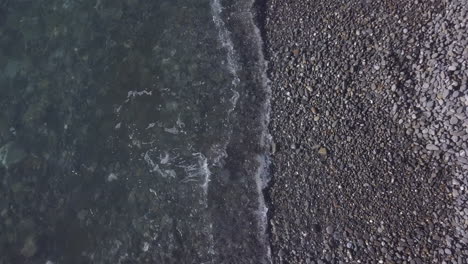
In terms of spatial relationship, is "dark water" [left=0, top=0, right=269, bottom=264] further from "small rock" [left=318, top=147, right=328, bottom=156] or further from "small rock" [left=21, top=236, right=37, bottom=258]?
"small rock" [left=318, top=147, right=328, bottom=156]

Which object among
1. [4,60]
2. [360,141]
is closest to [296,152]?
[360,141]

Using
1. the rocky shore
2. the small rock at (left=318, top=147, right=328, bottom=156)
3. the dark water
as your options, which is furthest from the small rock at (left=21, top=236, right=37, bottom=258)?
the small rock at (left=318, top=147, right=328, bottom=156)

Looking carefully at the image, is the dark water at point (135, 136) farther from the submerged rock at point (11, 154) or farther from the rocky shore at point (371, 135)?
the rocky shore at point (371, 135)

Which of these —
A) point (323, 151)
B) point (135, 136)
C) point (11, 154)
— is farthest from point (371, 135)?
point (11, 154)

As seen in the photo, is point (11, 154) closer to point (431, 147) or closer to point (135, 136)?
point (135, 136)

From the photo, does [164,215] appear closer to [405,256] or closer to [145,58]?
[145,58]

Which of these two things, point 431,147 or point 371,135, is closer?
point 431,147
